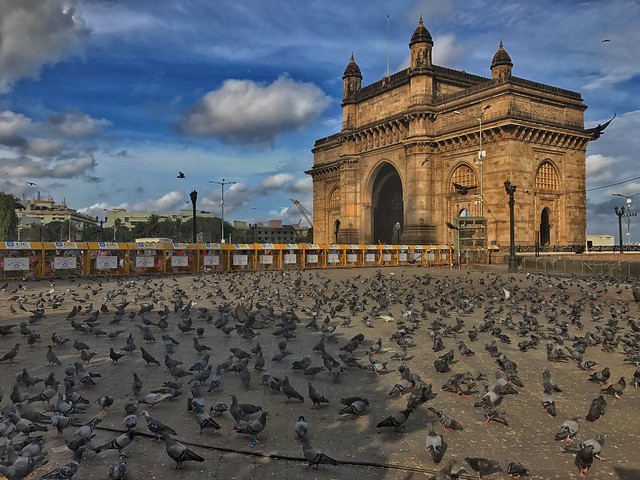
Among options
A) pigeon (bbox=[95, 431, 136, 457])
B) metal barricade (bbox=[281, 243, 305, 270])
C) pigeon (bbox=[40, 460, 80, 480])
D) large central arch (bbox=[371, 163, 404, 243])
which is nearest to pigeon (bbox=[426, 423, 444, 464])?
pigeon (bbox=[95, 431, 136, 457])

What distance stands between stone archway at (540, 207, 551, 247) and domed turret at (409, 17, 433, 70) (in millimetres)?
17504

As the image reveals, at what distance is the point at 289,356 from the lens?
28.7 feet

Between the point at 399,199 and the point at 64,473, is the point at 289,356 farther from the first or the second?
the point at 399,199

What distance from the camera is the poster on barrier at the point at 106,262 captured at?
960 inches

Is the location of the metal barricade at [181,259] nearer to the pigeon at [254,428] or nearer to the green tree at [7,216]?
the pigeon at [254,428]

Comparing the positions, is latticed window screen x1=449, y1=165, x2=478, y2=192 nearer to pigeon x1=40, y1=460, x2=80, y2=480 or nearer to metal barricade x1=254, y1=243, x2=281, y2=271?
metal barricade x1=254, y1=243, x2=281, y2=271

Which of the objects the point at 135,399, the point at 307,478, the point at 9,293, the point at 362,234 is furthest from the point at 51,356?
the point at 362,234

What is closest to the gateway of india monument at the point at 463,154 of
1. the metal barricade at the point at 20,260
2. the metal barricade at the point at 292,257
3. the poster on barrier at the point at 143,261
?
the metal barricade at the point at 292,257

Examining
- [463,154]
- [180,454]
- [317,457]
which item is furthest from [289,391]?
[463,154]

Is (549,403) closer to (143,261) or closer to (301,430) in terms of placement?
(301,430)

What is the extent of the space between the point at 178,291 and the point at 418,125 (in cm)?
3394

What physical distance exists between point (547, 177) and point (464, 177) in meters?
7.09

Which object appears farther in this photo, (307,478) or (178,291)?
(178,291)

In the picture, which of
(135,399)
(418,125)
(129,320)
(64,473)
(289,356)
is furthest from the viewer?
(418,125)
